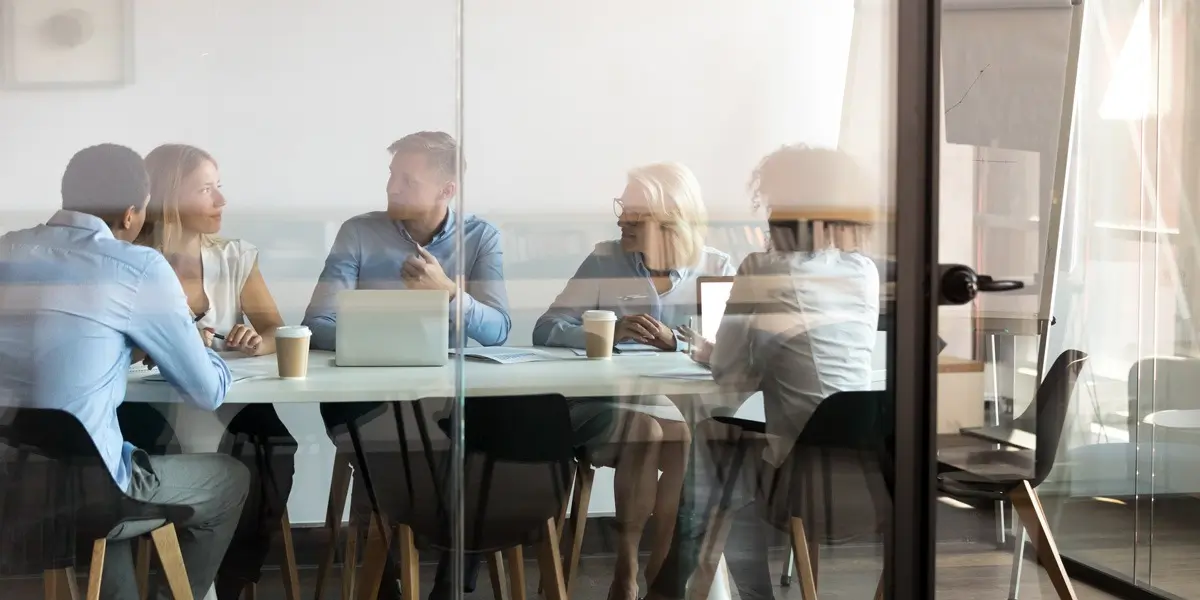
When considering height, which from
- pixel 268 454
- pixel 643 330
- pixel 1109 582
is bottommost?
pixel 1109 582

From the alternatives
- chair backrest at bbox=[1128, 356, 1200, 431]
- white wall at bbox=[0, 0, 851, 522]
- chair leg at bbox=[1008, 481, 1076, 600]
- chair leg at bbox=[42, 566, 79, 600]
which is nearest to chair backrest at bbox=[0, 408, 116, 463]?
chair leg at bbox=[42, 566, 79, 600]

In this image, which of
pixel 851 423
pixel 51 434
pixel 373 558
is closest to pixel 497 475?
pixel 373 558

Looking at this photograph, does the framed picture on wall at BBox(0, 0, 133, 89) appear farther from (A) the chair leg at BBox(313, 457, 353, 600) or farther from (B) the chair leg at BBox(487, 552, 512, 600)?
(B) the chair leg at BBox(487, 552, 512, 600)

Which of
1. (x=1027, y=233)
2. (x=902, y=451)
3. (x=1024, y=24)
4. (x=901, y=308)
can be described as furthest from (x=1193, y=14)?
(x=902, y=451)

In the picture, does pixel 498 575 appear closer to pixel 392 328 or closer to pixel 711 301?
pixel 392 328

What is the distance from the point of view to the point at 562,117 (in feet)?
7.55

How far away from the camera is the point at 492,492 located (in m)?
2.34

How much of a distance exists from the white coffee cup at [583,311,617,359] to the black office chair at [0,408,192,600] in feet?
3.06

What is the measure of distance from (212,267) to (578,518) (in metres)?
0.93

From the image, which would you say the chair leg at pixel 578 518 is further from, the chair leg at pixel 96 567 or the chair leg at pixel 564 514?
the chair leg at pixel 96 567

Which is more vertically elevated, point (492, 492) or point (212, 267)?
point (212, 267)

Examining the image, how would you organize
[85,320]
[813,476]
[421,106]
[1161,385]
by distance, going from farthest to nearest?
1. [1161,385]
2. [813,476]
3. [421,106]
4. [85,320]

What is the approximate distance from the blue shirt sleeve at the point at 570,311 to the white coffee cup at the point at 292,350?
0.48 metres

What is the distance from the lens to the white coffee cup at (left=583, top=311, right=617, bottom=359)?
2.33 m
